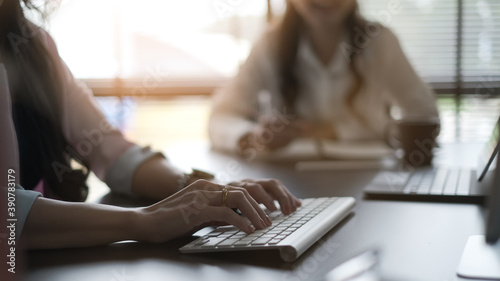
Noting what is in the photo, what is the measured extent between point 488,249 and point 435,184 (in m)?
0.44

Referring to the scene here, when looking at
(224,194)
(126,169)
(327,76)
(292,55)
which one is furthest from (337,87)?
(224,194)

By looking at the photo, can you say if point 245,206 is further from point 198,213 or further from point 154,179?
point 154,179

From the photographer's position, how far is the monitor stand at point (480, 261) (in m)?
0.58

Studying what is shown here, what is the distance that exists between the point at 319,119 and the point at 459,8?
5.63 feet

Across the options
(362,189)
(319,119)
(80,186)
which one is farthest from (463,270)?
(319,119)

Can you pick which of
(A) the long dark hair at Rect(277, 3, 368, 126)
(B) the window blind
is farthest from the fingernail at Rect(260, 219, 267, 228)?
(B) the window blind

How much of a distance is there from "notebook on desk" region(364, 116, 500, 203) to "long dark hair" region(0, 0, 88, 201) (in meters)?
0.58

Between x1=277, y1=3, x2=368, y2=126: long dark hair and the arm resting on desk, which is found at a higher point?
x1=277, y1=3, x2=368, y2=126: long dark hair

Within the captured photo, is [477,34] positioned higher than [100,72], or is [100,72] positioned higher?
[477,34]

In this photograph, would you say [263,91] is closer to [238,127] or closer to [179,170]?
[238,127]

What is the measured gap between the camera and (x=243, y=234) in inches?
28.1

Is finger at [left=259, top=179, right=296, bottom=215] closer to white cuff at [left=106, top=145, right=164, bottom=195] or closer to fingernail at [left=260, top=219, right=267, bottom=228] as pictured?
fingernail at [left=260, top=219, right=267, bottom=228]

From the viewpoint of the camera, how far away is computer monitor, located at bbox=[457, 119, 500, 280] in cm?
58

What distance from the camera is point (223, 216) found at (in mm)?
729
